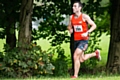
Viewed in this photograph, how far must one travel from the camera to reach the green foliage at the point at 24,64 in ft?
33.1

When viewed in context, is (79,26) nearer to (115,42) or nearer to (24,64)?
(24,64)

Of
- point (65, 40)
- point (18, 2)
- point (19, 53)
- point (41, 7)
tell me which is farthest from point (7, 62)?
point (65, 40)

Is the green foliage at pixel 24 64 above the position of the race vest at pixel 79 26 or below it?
below

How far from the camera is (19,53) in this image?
403 inches

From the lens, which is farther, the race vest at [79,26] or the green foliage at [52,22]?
the green foliage at [52,22]

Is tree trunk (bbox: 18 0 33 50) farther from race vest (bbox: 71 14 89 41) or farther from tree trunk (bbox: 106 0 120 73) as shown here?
tree trunk (bbox: 106 0 120 73)

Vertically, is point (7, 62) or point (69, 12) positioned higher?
point (69, 12)

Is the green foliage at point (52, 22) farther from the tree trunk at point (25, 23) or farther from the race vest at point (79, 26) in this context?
the race vest at point (79, 26)

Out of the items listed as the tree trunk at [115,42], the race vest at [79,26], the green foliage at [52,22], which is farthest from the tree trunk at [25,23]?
the tree trunk at [115,42]

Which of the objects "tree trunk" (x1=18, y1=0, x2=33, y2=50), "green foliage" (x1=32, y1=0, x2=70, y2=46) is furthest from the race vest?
"green foliage" (x1=32, y1=0, x2=70, y2=46)

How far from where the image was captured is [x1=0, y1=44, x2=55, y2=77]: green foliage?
1008cm

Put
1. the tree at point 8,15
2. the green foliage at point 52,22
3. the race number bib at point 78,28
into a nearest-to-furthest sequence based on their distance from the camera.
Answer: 1. the race number bib at point 78,28
2. the tree at point 8,15
3. the green foliage at point 52,22

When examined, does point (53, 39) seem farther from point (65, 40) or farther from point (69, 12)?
point (69, 12)

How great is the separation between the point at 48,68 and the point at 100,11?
14.1 ft
